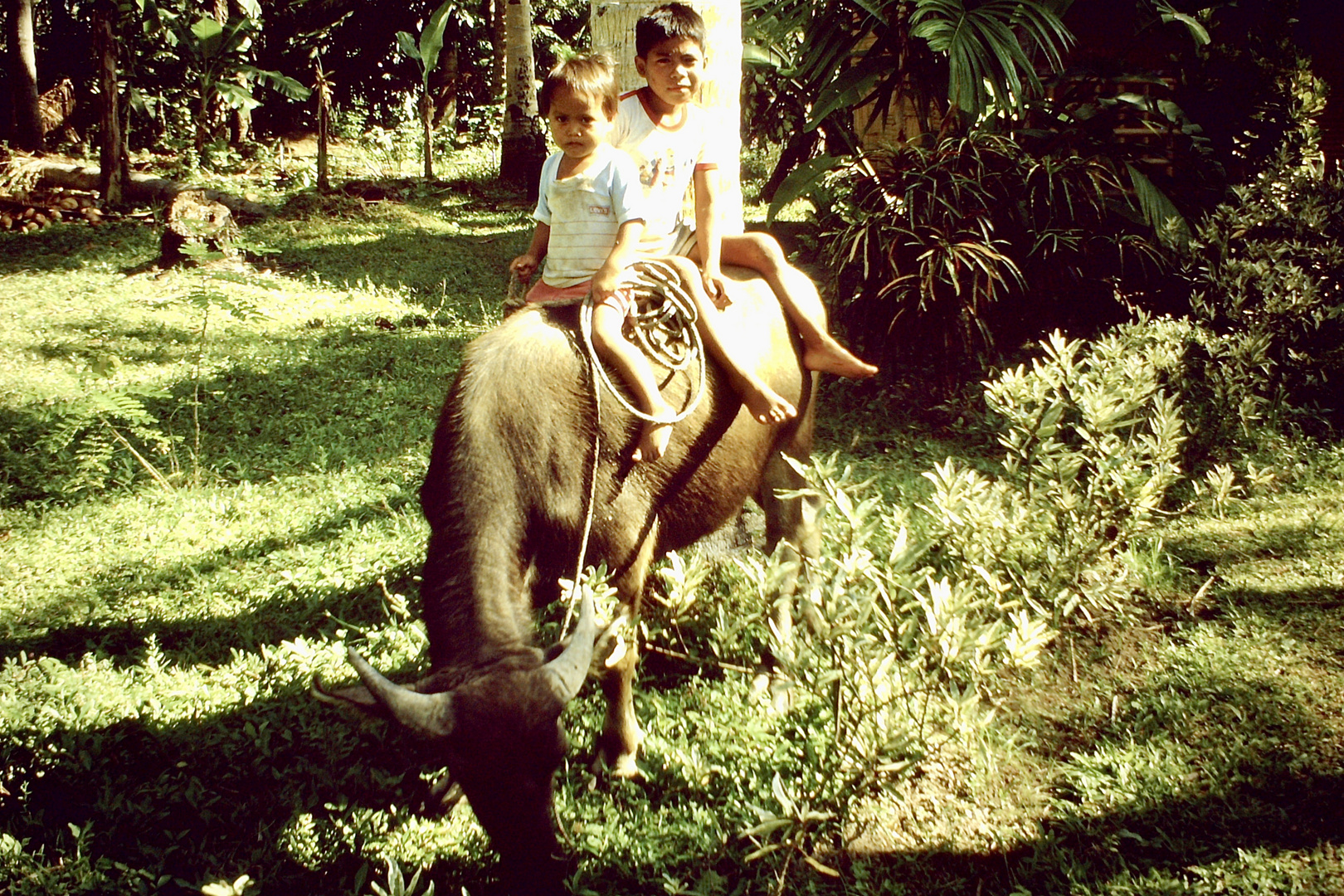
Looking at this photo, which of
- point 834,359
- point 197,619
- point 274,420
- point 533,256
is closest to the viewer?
point 533,256

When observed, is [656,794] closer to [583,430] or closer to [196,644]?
[583,430]

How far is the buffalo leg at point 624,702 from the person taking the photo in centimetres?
331

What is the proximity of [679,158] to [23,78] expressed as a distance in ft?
46.5

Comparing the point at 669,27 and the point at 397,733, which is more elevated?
the point at 669,27

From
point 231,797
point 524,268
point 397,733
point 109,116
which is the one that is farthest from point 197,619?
point 109,116

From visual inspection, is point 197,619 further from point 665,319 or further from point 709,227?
point 709,227

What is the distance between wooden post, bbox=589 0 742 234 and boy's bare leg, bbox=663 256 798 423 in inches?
33.1

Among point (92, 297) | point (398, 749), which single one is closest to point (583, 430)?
point (398, 749)

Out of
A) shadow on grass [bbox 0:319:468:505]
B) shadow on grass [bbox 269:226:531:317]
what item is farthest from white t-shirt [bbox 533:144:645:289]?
shadow on grass [bbox 269:226:531:317]

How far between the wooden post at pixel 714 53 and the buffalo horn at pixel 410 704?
2.69 metres

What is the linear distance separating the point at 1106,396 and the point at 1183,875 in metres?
1.80

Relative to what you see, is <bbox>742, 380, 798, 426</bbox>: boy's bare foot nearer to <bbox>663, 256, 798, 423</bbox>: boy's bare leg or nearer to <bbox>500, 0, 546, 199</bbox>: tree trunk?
<bbox>663, 256, 798, 423</bbox>: boy's bare leg

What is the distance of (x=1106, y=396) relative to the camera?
3592 millimetres

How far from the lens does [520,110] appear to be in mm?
12961
